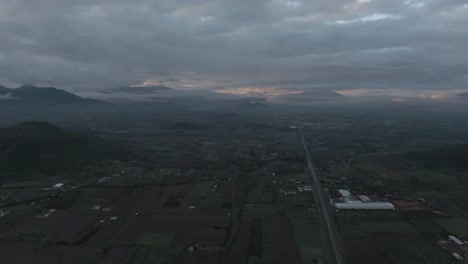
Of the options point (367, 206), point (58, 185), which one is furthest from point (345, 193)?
point (58, 185)

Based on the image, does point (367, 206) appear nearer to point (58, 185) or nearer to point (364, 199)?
point (364, 199)

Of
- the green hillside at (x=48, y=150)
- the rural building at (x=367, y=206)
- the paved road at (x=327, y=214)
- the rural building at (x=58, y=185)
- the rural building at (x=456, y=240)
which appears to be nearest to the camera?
the paved road at (x=327, y=214)

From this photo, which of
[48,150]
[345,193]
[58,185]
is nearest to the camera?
[345,193]

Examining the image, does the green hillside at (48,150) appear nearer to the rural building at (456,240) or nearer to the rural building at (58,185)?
the rural building at (58,185)

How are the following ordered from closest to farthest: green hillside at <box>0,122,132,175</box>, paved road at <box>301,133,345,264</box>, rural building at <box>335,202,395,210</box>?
paved road at <box>301,133,345,264</box>, rural building at <box>335,202,395,210</box>, green hillside at <box>0,122,132,175</box>

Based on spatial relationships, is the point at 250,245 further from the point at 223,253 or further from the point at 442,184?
the point at 442,184

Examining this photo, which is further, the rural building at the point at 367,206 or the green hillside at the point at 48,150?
the green hillside at the point at 48,150

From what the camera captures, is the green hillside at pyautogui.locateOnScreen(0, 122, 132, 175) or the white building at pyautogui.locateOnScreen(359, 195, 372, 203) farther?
the green hillside at pyautogui.locateOnScreen(0, 122, 132, 175)

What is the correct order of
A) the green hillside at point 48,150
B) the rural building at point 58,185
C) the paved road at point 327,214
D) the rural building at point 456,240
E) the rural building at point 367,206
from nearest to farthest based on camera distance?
the paved road at point 327,214, the rural building at point 456,240, the rural building at point 367,206, the rural building at point 58,185, the green hillside at point 48,150

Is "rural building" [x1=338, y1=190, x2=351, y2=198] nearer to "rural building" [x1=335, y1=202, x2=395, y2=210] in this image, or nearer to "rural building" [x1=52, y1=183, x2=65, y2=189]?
"rural building" [x1=335, y1=202, x2=395, y2=210]

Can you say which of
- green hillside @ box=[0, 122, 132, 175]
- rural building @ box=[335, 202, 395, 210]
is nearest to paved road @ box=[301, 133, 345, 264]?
rural building @ box=[335, 202, 395, 210]

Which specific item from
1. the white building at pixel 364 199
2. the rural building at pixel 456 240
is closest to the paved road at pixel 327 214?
the white building at pixel 364 199

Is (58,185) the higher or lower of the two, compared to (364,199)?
higher
